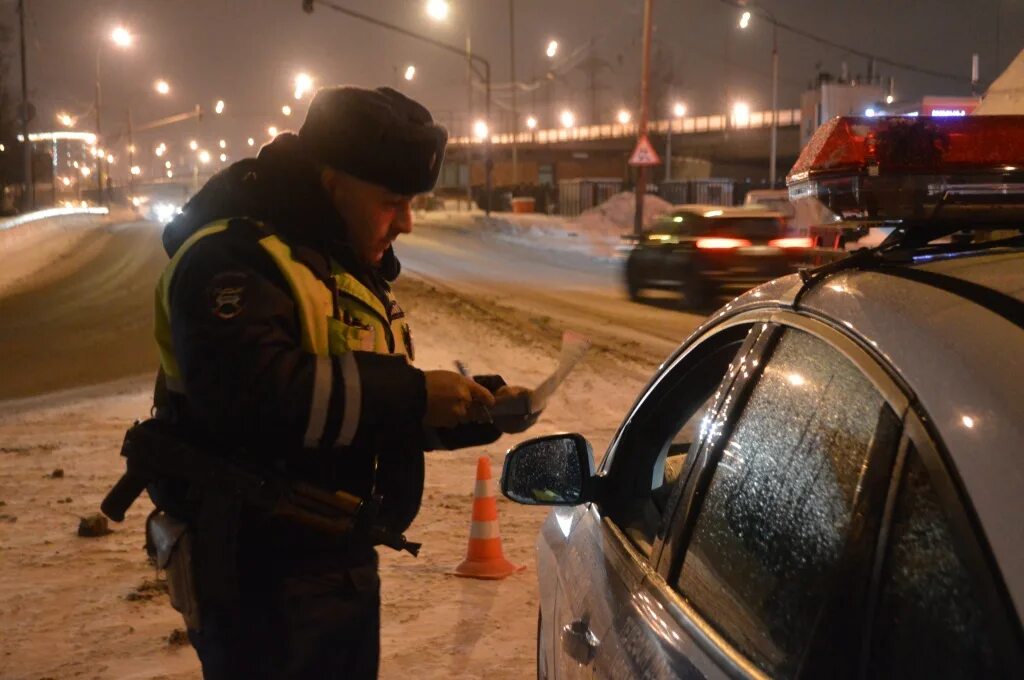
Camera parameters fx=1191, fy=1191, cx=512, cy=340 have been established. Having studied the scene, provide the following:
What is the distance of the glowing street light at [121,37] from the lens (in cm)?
4073

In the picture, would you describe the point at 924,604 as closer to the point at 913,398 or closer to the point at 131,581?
the point at 913,398

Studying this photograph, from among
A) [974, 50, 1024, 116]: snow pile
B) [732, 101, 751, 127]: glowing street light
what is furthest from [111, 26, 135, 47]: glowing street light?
[732, 101, 751, 127]: glowing street light

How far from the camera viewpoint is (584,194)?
57.0 m

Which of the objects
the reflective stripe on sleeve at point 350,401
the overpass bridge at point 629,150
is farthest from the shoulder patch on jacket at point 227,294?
the overpass bridge at point 629,150

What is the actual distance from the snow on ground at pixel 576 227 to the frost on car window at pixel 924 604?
28526 millimetres

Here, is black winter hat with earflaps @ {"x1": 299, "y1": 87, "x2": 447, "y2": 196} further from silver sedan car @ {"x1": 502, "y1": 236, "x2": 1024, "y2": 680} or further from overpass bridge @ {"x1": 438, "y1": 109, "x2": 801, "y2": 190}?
overpass bridge @ {"x1": 438, "y1": 109, "x2": 801, "y2": 190}

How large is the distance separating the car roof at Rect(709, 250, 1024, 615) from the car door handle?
0.84 metres

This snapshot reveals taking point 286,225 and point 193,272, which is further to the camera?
point 286,225

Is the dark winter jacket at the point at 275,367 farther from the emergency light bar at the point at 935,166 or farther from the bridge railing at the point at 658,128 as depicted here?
the bridge railing at the point at 658,128

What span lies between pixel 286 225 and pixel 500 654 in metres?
2.55

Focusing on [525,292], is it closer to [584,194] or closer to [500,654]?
[500,654]

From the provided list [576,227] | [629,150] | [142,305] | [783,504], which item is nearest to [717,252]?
[142,305]

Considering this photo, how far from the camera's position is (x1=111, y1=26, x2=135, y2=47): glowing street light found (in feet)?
134

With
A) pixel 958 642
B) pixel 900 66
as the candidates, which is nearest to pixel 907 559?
pixel 958 642
